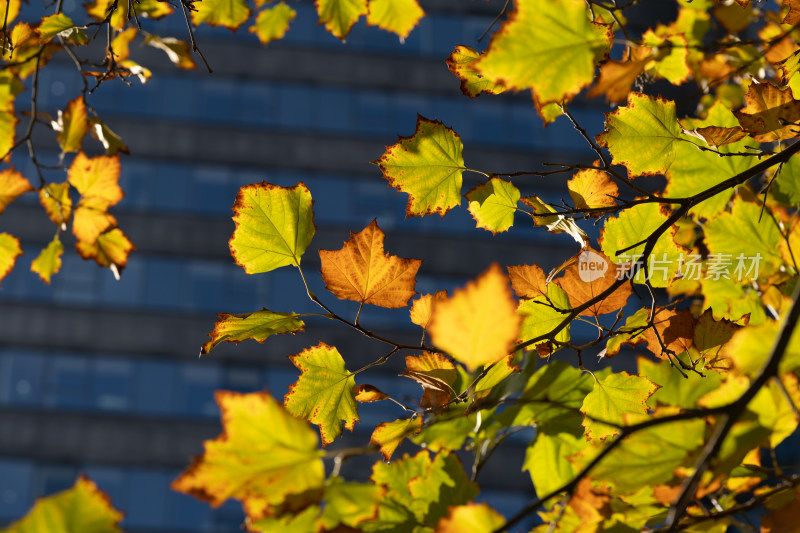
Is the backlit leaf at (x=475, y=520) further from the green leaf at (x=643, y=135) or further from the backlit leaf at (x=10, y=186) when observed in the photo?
the backlit leaf at (x=10, y=186)

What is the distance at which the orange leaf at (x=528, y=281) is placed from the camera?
831mm

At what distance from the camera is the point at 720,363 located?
3.10 feet

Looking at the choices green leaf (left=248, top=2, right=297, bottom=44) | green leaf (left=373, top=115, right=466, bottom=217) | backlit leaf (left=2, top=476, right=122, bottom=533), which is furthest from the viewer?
green leaf (left=248, top=2, right=297, bottom=44)

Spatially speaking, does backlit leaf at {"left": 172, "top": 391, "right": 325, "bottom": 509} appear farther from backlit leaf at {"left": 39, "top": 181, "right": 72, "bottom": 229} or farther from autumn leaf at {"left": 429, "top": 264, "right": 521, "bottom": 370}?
backlit leaf at {"left": 39, "top": 181, "right": 72, "bottom": 229}

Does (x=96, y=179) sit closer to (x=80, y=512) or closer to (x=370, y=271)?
(x=370, y=271)

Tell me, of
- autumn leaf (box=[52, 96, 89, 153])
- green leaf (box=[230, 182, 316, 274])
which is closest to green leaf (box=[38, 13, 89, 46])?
autumn leaf (box=[52, 96, 89, 153])

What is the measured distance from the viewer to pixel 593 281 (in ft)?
2.77

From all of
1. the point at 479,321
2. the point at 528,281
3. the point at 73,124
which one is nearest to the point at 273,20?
the point at 73,124

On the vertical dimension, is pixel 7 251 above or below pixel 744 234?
below

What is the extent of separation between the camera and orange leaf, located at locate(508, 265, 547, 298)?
83cm

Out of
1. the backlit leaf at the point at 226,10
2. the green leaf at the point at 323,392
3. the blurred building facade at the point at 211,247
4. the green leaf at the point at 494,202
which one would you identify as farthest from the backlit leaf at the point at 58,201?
the blurred building facade at the point at 211,247

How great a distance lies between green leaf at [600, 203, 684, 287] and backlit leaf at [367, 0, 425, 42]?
0.54 meters

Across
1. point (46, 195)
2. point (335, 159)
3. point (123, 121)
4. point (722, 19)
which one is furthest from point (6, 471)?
point (722, 19)

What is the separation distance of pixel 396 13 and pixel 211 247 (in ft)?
28.2
